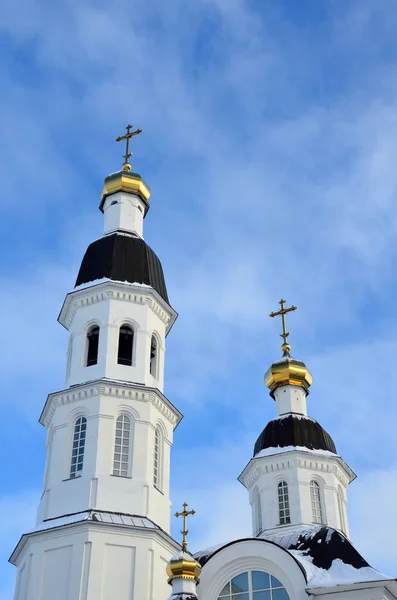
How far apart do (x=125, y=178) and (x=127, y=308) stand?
14.6ft

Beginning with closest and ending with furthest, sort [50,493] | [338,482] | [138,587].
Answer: [138,587], [50,493], [338,482]

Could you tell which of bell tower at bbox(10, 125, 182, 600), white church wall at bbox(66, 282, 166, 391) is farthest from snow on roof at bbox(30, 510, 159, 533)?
white church wall at bbox(66, 282, 166, 391)

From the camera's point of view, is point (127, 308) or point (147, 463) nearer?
point (147, 463)

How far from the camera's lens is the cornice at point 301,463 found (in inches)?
998

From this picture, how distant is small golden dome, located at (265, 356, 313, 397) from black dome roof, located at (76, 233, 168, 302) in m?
6.26

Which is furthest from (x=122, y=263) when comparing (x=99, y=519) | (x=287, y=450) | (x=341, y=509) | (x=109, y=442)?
(x=341, y=509)

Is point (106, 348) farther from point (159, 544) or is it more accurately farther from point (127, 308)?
point (159, 544)

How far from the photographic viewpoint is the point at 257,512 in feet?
85.7

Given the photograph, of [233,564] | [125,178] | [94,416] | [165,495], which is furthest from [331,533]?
[125,178]

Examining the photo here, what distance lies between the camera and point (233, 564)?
1873 centimetres

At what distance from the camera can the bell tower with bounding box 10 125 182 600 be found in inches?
703

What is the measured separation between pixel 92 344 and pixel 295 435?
7.65m

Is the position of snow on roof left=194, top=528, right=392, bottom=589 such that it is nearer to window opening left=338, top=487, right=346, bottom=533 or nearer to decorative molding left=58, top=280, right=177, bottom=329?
window opening left=338, top=487, right=346, bottom=533

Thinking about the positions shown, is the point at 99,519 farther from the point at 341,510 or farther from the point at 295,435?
the point at 341,510
